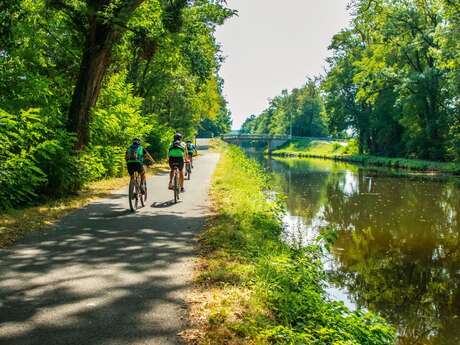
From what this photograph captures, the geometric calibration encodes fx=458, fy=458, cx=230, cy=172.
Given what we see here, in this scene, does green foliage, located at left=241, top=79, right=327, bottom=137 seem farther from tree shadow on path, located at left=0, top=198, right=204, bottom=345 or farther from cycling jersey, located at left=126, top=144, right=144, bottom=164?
tree shadow on path, located at left=0, top=198, right=204, bottom=345

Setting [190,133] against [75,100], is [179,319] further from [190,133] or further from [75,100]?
[190,133]

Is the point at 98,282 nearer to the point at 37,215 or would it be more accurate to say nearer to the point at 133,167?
the point at 37,215

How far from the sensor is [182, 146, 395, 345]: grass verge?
4.66m

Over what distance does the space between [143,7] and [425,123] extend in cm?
3459

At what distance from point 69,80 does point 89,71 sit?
10.3 ft

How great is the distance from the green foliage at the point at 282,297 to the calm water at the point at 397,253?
49.2 inches

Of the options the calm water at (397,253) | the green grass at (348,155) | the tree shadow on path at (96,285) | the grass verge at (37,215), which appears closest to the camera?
the tree shadow on path at (96,285)

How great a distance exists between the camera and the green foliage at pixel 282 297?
4.80 m

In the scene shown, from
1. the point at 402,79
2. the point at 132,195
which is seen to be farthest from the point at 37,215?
the point at 402,79

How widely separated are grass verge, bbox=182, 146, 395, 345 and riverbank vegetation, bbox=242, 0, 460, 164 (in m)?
15.8

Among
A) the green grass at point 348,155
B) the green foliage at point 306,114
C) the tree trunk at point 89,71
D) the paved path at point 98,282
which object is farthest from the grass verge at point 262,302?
the green foliage at point 306,114

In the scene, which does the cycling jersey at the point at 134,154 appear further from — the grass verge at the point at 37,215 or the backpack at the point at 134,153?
the grass verge at the point at 37,215

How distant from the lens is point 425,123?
43375mm

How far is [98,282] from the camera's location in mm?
6105
